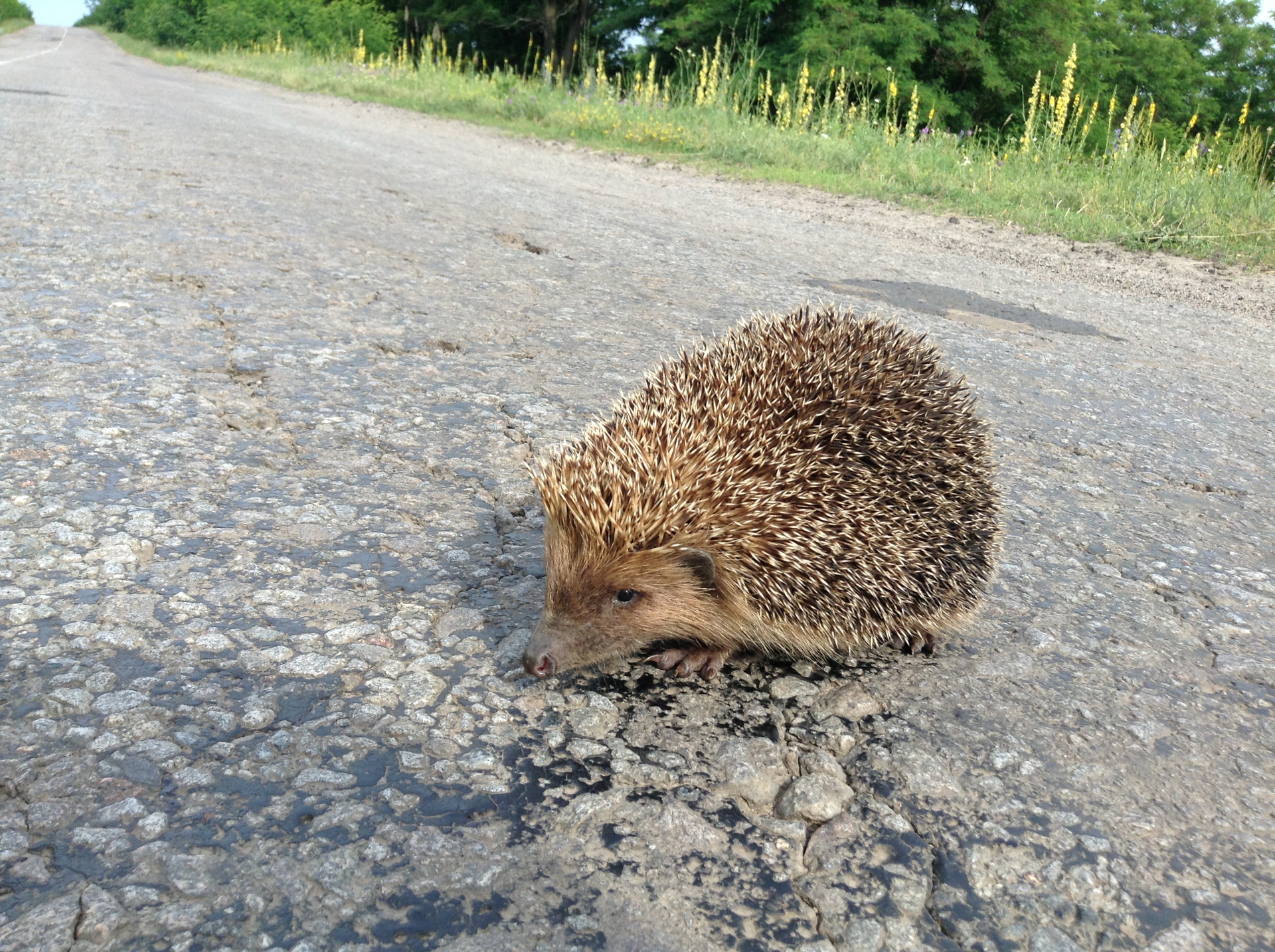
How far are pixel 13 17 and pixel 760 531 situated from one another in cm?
9961

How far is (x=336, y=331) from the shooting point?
16.5 feet

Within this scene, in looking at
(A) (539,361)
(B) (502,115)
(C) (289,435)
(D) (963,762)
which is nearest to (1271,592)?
(D) (963,762)

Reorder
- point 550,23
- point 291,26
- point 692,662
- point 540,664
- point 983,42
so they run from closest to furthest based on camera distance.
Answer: point 540,664 < point 692,662 < point 983,42 < point 550,23 < point 291,26

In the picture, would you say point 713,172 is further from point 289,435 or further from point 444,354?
point 289,435

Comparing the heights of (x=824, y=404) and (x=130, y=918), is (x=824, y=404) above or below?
above

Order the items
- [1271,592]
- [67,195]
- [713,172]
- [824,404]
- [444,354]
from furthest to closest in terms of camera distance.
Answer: [713,172] → [67,195] → [444,354] → [1271,592] → [824,404]

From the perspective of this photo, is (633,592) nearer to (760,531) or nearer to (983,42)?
(760,531)

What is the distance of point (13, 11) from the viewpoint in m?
80.5

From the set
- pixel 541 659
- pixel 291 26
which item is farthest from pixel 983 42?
pixel 291 26

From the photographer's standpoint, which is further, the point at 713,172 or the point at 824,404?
the point at 713,172

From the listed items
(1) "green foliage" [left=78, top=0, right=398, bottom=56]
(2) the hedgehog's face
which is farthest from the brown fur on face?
(1) "green foliage" [left=78, top=0, right=398, bottom=56]

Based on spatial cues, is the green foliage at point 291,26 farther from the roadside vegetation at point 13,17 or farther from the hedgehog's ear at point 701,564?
the hedgehog's ear at point 701,564

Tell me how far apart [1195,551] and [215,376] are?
13.1 ft

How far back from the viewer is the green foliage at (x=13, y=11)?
7438 centimetres
